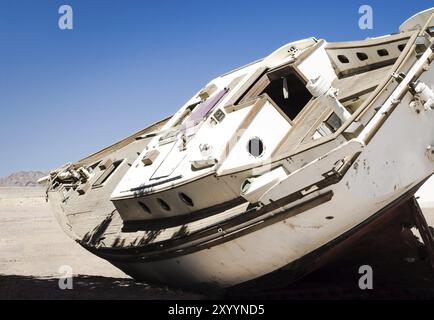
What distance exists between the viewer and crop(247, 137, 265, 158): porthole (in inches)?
365

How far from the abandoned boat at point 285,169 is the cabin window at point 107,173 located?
392 cm

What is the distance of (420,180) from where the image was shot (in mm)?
8945

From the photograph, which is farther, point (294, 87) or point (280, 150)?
point (294, 87)

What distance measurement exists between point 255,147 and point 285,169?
49.6 inches

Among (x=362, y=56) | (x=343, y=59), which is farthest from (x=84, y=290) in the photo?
(x=362, y=56)

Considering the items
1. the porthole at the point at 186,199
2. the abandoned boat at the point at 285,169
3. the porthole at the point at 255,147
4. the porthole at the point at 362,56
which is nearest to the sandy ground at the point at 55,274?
the abandoned boat at the point at 285,169

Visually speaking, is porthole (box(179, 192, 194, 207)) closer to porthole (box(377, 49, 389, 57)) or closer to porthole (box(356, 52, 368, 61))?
porthole (box(356, 52, 368, 61))

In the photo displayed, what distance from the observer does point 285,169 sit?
8.20 metres

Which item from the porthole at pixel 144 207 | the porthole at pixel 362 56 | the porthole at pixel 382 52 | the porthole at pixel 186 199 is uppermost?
the porthole at pixel 382 52

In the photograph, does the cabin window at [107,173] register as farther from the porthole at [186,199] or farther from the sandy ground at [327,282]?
the porthole at [186,199]

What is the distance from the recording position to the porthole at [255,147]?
927 cm
